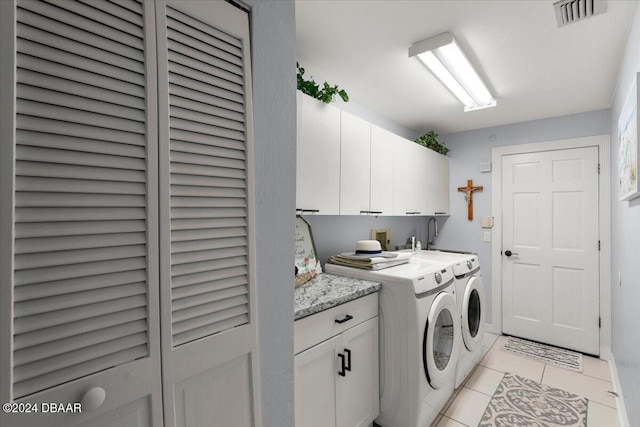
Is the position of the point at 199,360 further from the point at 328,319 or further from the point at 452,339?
the point at 452,339

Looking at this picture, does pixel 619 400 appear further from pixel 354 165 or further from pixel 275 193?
pixel 275 193

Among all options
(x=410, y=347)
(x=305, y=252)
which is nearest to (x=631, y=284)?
(x=410, y=347)

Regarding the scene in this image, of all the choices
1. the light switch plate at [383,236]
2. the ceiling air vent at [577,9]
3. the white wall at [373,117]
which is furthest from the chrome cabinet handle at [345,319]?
the ceiling air vent at [577,9]

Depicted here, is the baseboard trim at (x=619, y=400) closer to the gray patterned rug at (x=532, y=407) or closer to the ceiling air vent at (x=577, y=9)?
the gray patterned rug at (x=532, y=407)

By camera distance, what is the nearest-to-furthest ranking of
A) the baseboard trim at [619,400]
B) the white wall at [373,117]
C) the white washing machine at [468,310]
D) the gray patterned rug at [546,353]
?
the baseboard trim at [619,400]
the white washing machine at [468,310]
the white wall at [373,117]
the gray patterned rug at [546,353]

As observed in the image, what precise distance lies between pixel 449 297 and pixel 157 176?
197 cm

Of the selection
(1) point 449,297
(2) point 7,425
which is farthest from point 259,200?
(1) point 449,297

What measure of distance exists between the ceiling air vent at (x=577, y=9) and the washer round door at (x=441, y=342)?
65.6 inches

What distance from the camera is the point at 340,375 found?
1.56m

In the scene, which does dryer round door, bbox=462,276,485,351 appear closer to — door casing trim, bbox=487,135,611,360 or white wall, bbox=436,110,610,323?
white wall, bbox=436,110,610,323

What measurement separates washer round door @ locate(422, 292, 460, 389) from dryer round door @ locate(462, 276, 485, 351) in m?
0.17

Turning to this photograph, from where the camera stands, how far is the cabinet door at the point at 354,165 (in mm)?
2080

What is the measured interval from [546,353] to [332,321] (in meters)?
2.77

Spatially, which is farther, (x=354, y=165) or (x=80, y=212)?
(x=354, y=165)
